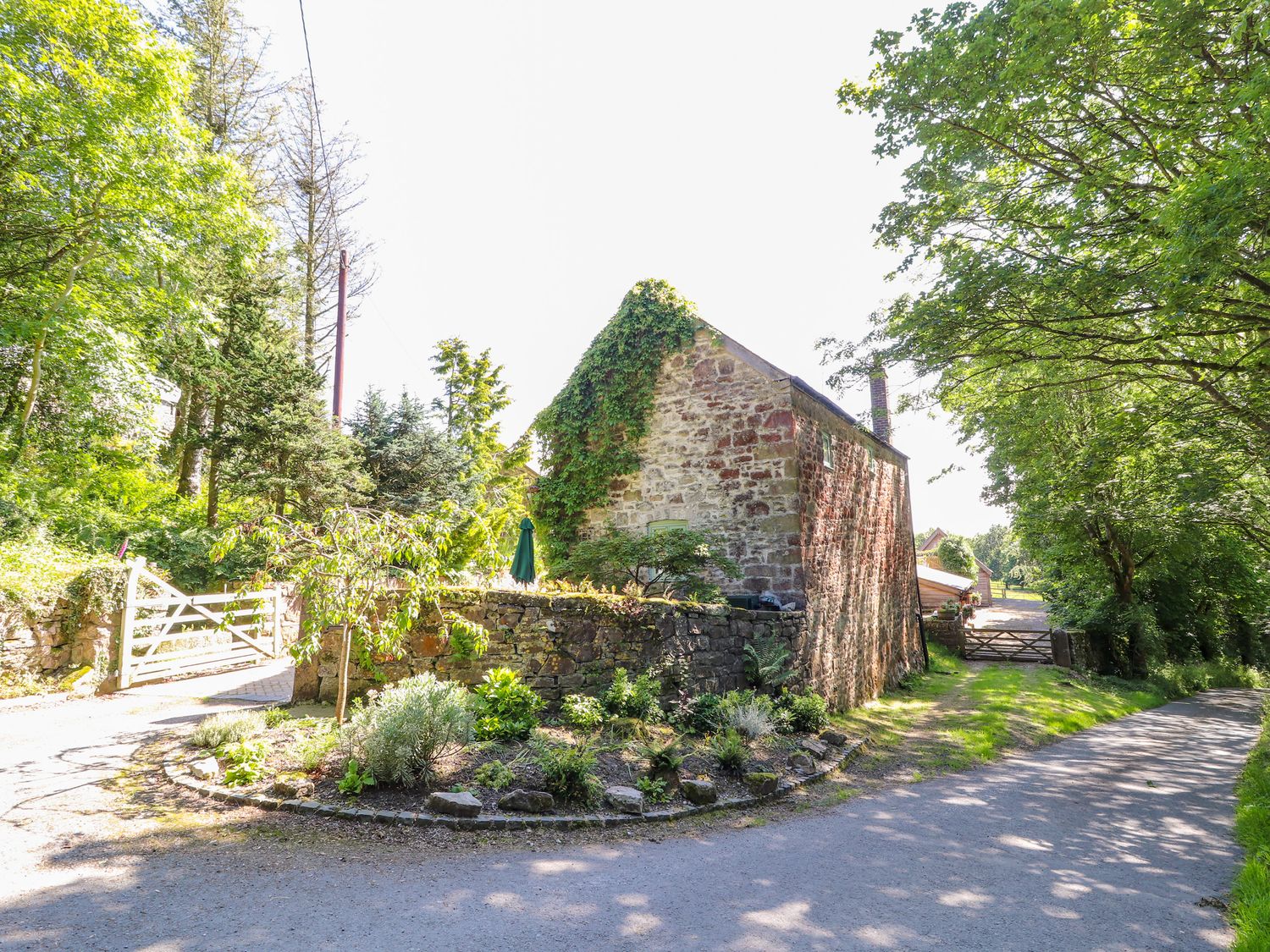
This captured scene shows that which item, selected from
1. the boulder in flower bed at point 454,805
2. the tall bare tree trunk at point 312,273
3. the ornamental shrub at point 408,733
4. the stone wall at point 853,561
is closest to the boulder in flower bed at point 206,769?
the ornamental shrub at point 408,733

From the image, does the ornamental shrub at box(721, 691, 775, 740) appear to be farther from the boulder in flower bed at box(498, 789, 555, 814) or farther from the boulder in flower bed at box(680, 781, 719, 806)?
the boulder in flower bed at box(498, 789, 555, 814)

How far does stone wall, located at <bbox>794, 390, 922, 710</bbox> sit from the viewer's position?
1107cm

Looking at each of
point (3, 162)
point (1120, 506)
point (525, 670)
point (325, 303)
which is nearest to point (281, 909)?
point (525, 670)

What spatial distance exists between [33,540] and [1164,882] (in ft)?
52.9

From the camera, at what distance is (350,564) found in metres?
5.97

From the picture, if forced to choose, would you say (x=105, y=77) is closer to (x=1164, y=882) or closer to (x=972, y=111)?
(x=972, y=111)

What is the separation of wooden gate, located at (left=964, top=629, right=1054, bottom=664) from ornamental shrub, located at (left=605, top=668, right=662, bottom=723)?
738 inches

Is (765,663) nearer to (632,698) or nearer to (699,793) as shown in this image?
(632,698)

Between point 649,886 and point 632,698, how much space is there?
3227 millimetres

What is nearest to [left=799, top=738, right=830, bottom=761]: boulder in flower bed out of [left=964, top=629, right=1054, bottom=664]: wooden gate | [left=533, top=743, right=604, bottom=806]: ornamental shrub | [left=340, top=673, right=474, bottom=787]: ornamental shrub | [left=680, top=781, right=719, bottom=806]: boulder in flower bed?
[left=680, top=781, right=719, bottom=806]: boulder in flower bed

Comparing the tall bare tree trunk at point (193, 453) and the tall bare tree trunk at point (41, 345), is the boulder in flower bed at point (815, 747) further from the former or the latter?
the tall bare tree trunk at point (193, 453)

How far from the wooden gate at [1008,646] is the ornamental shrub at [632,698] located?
18.8m

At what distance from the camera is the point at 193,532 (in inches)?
617

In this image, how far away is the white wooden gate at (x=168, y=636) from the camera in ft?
32.0
